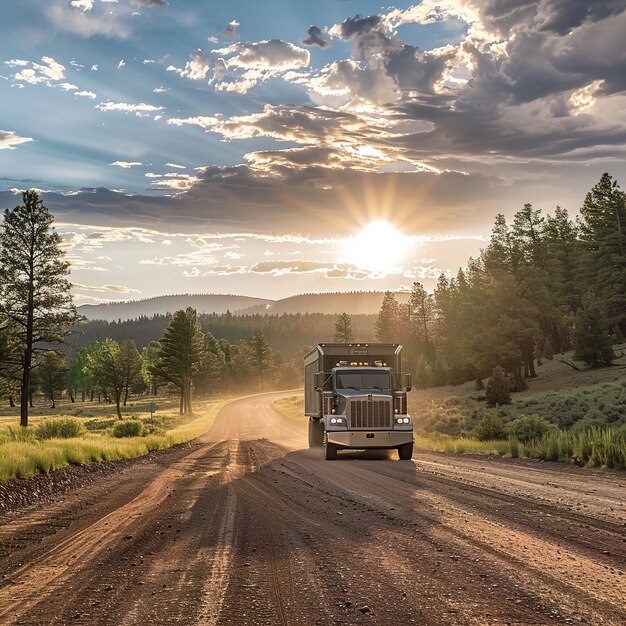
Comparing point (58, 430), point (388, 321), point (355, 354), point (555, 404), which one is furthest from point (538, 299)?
point (388, 321)

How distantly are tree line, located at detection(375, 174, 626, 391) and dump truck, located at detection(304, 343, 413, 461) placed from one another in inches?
1191

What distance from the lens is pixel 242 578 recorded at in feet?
19.9

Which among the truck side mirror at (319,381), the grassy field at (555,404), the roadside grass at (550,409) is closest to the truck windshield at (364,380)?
the truck side mirror at (319,381)

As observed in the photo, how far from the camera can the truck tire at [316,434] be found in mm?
24144

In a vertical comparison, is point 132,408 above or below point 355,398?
below

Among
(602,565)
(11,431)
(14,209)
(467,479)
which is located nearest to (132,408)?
(14,209)

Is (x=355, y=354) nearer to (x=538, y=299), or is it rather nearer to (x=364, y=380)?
(x=364, y=380)

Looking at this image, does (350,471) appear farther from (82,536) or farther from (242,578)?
(242,578)

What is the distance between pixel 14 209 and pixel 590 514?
39.7 meters

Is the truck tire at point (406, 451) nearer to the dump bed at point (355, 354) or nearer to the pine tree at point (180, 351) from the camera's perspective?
the dump bed at point (355, 354)

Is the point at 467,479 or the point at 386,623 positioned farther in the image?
the point at 467,479

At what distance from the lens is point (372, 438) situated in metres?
18.9

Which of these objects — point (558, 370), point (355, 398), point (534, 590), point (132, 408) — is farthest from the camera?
point (132, 408)

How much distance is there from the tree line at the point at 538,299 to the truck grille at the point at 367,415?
32775mm
